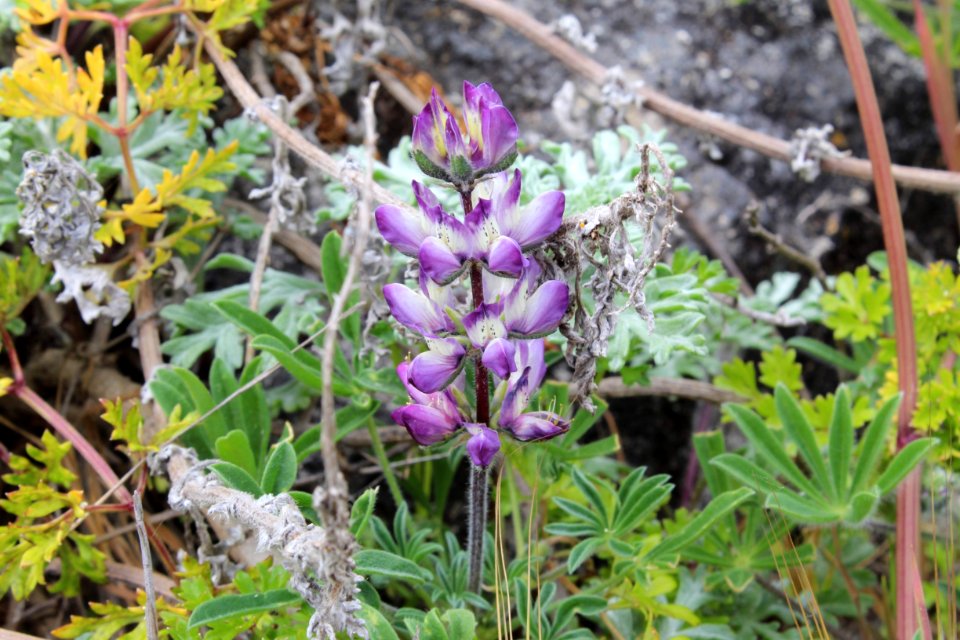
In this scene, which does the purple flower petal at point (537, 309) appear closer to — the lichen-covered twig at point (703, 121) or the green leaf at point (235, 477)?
the green leaf at point (235, 477)

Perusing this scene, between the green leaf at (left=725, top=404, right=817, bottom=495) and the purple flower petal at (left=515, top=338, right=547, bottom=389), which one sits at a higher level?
the purple flower petal at (left=515, top=338, right=547, bottom=389)

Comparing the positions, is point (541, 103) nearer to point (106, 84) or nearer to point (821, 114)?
point (821, 114)

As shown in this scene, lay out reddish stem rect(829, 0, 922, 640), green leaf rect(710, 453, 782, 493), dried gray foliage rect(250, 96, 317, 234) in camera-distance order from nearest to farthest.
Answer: green leaf rect(710, 453, 782, 493)
reddish stem rect(829, 0, 922, 640)
dried gray foliage rect(250, 96, 317, 234)

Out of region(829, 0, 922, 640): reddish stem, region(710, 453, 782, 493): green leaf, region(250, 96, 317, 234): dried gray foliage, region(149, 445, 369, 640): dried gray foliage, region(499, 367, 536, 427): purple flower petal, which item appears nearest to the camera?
region(149, 445, 369, 640): dried gray foliage

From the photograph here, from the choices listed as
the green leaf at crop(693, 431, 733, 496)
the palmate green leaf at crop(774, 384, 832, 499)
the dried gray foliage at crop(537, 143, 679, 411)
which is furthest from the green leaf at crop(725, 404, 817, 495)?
the dried gray foliage at crop(537, 143, 679, 411)

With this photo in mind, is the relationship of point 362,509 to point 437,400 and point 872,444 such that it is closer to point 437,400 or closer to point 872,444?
point 437,400

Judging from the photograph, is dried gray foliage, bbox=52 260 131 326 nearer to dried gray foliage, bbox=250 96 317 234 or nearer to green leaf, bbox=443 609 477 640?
dried gray foliage, bbox=250 96 317 234

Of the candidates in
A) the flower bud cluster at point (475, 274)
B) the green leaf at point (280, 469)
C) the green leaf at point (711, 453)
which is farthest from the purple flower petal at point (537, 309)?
the green leaf at point (711, 453)

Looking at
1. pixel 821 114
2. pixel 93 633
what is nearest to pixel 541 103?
pixel 821 114
